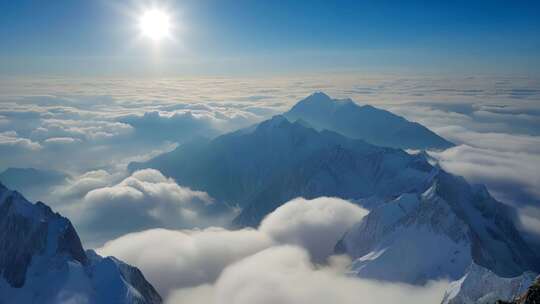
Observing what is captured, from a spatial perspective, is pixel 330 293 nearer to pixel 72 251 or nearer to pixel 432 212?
pixel 432 212

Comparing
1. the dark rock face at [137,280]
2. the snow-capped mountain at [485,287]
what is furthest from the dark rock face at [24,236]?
the snow-capped mountain at [485,287]

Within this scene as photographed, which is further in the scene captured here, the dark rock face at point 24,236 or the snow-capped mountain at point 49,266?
the dark rock face at point 24,236

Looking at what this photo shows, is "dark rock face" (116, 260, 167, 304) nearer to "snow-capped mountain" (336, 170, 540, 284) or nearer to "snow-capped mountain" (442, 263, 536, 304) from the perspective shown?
"snow-capped mountain" (336, 170, 540, 284)

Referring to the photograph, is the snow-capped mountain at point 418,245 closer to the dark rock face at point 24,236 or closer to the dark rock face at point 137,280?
the dark rock face at point 137,280

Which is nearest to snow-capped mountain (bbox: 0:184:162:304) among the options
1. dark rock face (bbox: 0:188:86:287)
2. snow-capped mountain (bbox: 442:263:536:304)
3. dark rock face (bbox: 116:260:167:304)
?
dark rock face (bbox: 0:188:86:287)

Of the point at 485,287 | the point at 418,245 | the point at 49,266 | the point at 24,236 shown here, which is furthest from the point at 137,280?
the point at 418,245

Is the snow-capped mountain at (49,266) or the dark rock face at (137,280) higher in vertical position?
the snow-capped mountain at (49,266)
